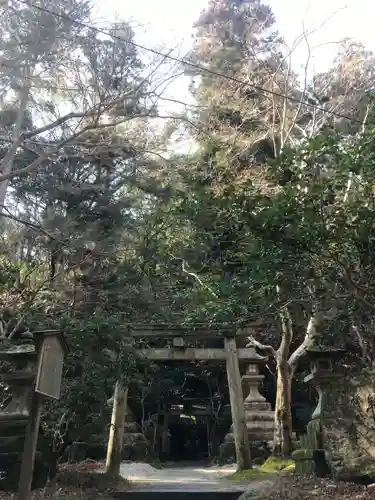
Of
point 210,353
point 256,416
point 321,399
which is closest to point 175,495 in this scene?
point 321,399

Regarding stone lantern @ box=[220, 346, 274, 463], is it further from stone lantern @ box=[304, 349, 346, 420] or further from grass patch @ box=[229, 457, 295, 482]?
stone lantern @ box=[304, 349, 346, 420]

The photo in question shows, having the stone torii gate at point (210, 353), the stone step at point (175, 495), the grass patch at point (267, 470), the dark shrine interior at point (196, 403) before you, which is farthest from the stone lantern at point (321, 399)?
the dark shrine interior at point (196, 403)

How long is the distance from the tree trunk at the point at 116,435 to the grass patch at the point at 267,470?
6.84 feet

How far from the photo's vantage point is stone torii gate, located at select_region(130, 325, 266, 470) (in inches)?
348

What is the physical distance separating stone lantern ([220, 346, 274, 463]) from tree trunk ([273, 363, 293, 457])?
1.75m

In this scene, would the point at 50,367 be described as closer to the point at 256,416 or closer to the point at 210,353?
the point at 210,353

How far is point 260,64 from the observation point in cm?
1115

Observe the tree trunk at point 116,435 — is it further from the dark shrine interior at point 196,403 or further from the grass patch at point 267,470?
the dark shrine interior at point 196,403

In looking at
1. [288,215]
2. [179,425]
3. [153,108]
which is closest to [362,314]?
[288,215]

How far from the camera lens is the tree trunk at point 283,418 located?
901 cm

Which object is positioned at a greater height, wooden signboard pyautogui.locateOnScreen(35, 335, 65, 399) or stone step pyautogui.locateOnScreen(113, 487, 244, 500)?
wooden signboard pyautogui.locateOnScreen(35, 335, 65, 399)

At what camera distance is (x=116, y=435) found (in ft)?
27.7

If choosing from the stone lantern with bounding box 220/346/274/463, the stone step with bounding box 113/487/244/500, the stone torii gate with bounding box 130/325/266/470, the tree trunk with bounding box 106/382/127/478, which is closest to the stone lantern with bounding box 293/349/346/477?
the stone step with bounding box 113/487/244/500

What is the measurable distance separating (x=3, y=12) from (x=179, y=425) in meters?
14.8
